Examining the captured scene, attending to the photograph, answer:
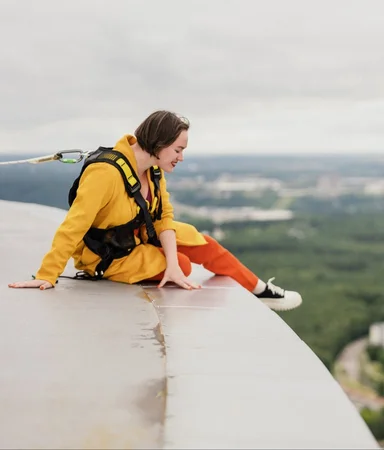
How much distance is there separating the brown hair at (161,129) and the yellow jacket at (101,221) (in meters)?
0.23

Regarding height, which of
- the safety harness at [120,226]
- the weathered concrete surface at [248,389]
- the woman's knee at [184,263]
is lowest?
the weathered concrete surface at [248,389]

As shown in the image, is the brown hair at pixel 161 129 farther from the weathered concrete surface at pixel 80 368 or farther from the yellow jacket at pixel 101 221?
the weathered concrete surface at pixel 80 368

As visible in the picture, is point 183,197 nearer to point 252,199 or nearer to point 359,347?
point 252,199

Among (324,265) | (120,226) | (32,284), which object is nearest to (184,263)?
(120,226)

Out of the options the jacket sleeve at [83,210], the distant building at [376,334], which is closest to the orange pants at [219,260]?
the jacket sleeve at [83,210]

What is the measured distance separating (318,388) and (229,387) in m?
0.34

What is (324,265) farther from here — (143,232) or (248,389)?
(248,389)

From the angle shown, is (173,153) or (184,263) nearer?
(173,153)

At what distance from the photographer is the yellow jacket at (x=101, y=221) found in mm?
4707

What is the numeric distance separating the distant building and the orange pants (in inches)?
3786

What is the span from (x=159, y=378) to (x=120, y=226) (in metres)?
1.92

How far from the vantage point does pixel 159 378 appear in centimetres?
316

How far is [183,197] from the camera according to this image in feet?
363

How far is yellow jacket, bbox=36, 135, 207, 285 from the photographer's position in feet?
15.4
